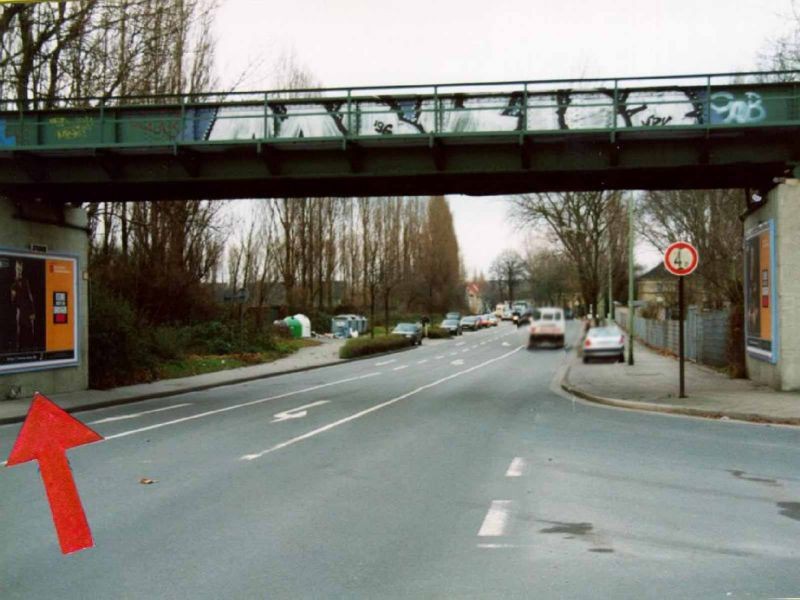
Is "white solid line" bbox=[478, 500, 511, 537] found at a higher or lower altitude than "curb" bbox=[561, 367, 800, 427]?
higher

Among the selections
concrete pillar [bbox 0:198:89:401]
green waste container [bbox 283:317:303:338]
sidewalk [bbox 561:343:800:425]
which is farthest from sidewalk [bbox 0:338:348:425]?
green waste container [bbox 283:317:303:338]

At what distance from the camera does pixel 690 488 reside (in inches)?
332

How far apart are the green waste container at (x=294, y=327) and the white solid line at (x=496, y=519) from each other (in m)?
47.1

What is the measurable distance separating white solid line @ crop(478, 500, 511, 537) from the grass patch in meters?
20.3

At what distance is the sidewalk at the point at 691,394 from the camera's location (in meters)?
14.7

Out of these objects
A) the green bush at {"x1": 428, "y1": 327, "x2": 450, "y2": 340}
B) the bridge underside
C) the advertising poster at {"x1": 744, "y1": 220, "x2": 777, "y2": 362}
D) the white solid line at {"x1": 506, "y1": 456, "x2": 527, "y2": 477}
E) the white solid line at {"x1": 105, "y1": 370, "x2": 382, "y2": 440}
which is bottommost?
the green bush at {"x1": 428, "y1": 327, "x2": 450, "y2": 340}

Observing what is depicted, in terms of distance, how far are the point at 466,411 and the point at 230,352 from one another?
887 inches

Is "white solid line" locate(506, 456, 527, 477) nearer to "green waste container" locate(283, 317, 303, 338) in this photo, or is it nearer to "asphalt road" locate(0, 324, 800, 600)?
"asphalt road" locate(0, 324, 800, 600)

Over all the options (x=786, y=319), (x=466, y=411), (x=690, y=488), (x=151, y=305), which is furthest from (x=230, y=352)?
(x=690, y=488)

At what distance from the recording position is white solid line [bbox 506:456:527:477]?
30.3 feet

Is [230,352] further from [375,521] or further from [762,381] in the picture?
[375,521]

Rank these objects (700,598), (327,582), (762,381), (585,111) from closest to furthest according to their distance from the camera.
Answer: (700,598) → (327,582) → (585,111) → (762,381)

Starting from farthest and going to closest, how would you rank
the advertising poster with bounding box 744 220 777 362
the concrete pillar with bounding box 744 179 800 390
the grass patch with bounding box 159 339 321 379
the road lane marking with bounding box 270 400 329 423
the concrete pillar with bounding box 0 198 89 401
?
the grass patch with bounding box 159 339 321 379 → the concrete pillar with bounding box 0 198 89 401 → the advertising poster with bounding box 744 220 777 362 → the concrete pillar with bounding box 744 179 800 390 → the road lane marking with bounding box 270 400 329 423
